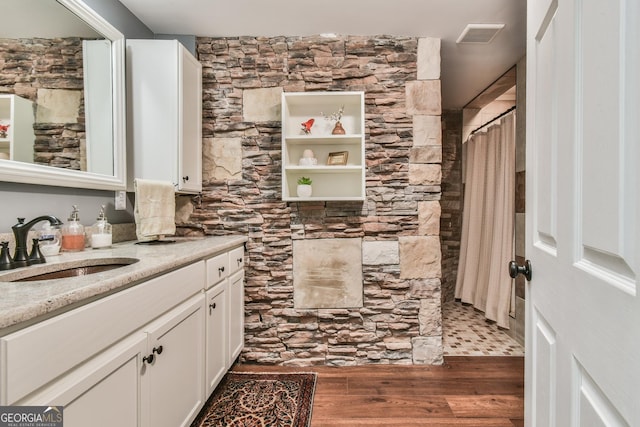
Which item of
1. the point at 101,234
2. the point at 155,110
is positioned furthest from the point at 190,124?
the point at 101,234

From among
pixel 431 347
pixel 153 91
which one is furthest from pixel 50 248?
pixel 431 347

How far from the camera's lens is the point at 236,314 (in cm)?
236

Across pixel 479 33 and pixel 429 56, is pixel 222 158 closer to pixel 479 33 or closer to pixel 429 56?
pixel 429 56

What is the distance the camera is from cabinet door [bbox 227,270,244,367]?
224 cm

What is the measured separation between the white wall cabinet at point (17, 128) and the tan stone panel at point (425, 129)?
2261 mm

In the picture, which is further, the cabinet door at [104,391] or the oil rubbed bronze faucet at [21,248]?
the oil rubbed bronze faucet at [21,248]

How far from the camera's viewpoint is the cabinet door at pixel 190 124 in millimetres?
2246

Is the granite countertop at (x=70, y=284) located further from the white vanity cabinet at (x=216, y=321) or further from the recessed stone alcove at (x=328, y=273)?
the recessed stone alcove at (x=328, y=273)

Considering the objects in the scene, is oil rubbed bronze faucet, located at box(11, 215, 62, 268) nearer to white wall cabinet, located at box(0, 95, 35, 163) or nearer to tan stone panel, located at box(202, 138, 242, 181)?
white wall cabinet, located at box(0, 95, 35, 163)

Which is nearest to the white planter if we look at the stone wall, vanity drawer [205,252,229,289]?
vanity drawer [205,252,229,289]

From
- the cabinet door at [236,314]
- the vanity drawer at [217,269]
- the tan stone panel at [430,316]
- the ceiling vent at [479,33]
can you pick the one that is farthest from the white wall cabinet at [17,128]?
the ceiling vent at [479,33]

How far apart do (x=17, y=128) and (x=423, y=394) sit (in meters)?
2.55

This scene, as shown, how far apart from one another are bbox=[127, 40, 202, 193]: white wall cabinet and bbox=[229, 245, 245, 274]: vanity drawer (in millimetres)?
569

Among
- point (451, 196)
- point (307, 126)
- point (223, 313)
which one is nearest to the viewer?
point (223, 313)
